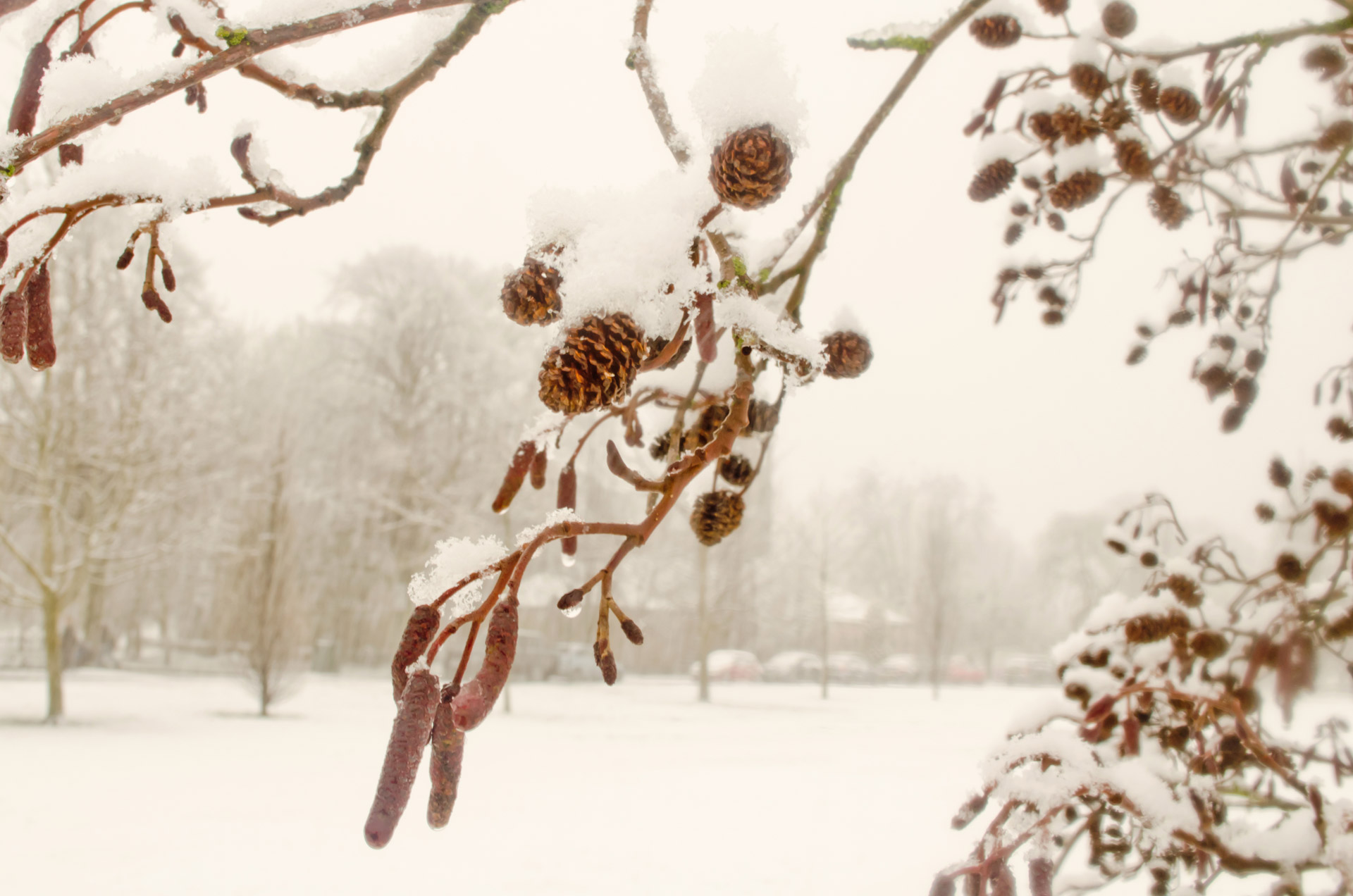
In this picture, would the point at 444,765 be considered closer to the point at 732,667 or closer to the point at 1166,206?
the point at 1166,206

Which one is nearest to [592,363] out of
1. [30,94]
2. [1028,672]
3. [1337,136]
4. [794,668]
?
[30,94]

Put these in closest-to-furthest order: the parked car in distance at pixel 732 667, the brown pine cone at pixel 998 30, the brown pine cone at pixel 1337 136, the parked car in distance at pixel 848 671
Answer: the brown pine cone at pixel 998 30
the brown pine cone at pixel 1337 136
the parked car in distance at pixel 732 667
the parked car in distance at pixel 848 671

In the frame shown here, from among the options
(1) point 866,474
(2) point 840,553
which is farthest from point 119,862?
(1) point 866,474

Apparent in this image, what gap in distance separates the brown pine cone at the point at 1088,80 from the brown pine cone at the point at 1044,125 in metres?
0.07

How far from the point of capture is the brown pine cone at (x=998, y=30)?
1537 millimetres

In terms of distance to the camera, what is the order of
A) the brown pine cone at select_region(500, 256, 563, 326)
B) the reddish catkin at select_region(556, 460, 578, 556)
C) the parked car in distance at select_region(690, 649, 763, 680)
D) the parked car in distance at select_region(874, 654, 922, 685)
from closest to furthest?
the brown pine cone at select_region(500, 256, 563, 326) → the reddish catkin at select_region(556, 460, 578, 556) → the parked car in distance at select_region(690, 649, 763, 680) → the parked car in distance at select_region(874, 654, 922, 685)

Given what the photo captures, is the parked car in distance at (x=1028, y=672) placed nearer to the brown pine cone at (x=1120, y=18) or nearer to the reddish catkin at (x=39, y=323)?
the brown pine cone at (x=1120, y=18)

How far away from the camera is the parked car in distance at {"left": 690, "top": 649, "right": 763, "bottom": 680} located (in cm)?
2291

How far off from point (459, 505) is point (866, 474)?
17942mm

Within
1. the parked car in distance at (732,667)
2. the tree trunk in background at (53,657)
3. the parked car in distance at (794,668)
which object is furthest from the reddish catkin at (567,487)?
the parked car in distance at (794,668)

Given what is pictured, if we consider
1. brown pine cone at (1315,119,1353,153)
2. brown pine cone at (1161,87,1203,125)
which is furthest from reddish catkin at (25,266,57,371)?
brown pine cone at (1315,119,1353,153)

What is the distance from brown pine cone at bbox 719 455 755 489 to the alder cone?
1.12 feet

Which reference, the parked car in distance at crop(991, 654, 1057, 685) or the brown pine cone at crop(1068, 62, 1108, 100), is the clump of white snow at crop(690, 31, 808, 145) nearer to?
the brown pine cone at crop(1068, 62, 1108, 100)

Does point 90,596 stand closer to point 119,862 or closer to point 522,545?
point 119,862
